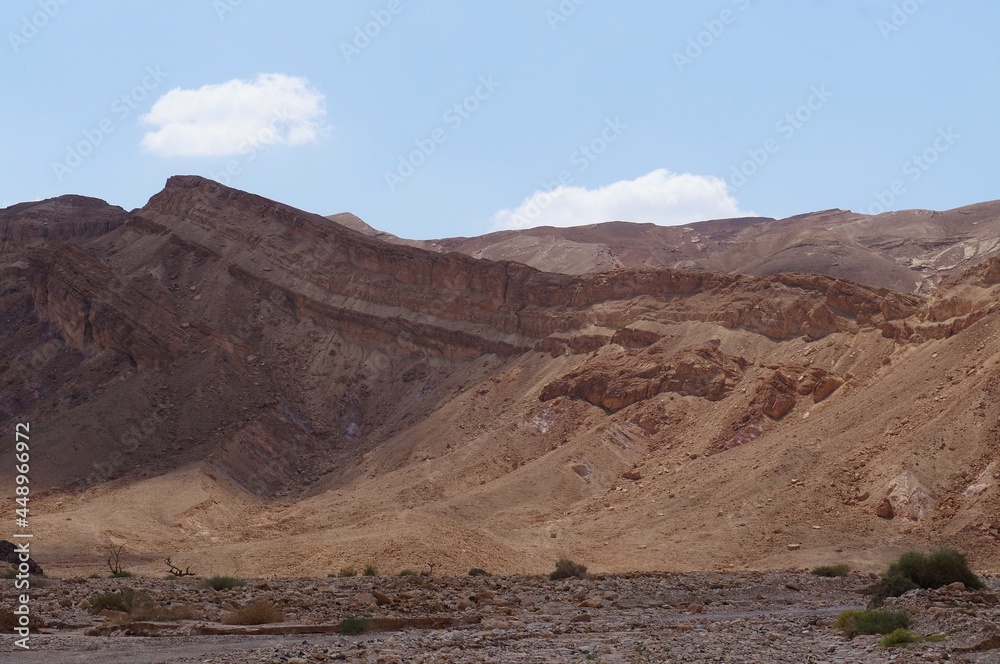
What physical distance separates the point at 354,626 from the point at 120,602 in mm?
4724

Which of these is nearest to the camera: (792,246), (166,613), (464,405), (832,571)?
(166,613)

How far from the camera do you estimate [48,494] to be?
43875 millimetres

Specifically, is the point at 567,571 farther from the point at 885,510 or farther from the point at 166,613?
the point at 166,613

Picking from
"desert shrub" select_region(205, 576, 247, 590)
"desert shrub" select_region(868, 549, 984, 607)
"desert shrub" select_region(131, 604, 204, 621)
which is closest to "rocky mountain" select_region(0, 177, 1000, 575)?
"desert shrub" select_region(205, 576, 247, 590)

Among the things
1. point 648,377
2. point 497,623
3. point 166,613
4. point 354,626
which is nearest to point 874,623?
point 497,623

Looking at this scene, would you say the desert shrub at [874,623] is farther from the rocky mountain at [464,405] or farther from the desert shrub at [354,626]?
the rocky mountain at [464,405]

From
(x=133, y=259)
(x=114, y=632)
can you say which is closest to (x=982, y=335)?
(x=114, y=632)

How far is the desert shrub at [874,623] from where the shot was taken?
49.1 ft

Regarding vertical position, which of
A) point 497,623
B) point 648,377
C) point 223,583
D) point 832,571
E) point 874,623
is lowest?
point 832,571

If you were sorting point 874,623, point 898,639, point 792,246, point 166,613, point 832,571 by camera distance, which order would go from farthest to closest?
point 792,246
point 832,571
point 166,613
point 874,623
point 898,639

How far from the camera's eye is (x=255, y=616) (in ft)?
55.8

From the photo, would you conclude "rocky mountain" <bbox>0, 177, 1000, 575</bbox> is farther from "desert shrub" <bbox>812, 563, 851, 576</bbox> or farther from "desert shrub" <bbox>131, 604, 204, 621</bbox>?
"desert shrub" <bbox>131, 604, 204, 621</bbox>

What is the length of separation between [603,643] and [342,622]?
395 cm

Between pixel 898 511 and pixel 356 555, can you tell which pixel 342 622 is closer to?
pixel 356 555
